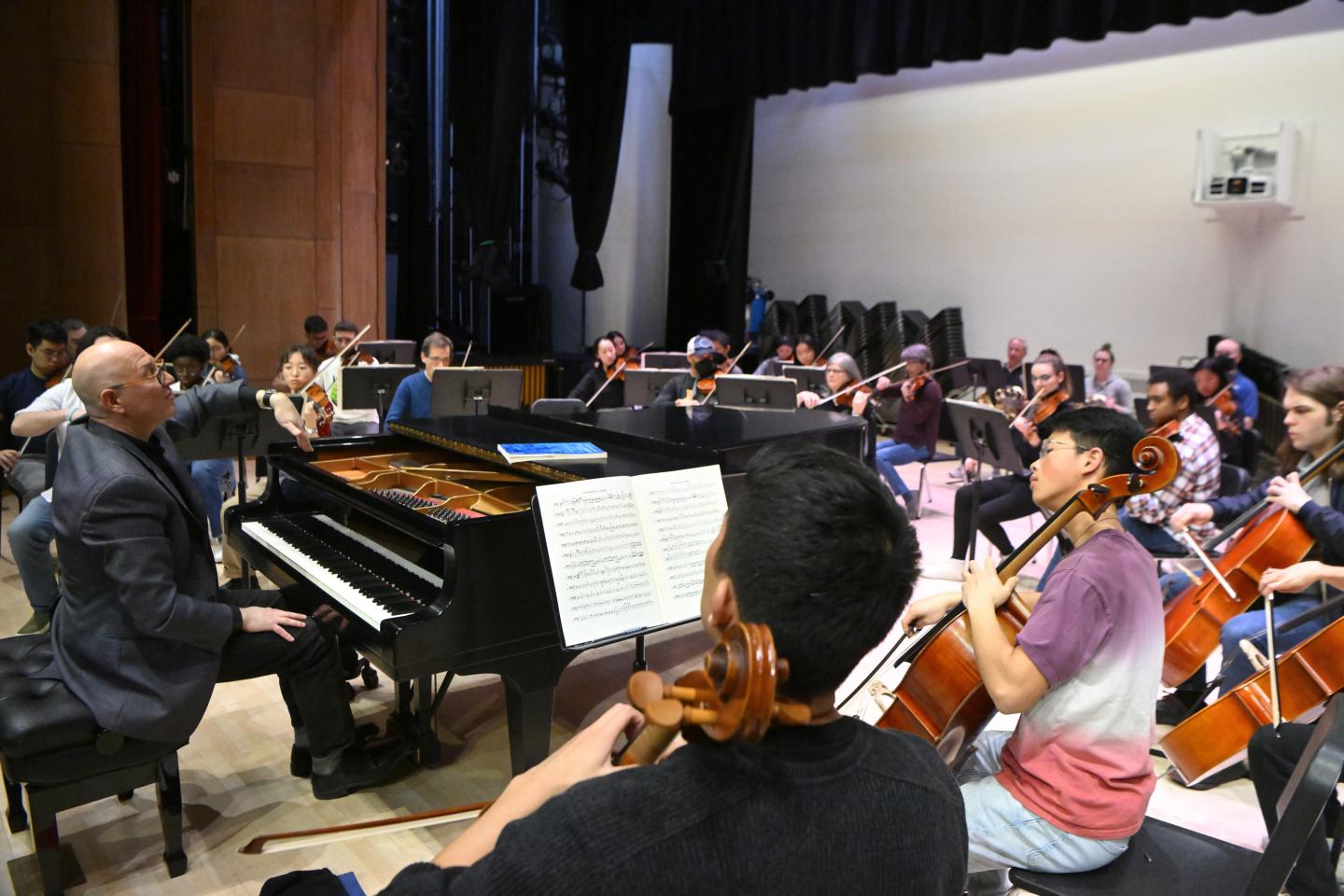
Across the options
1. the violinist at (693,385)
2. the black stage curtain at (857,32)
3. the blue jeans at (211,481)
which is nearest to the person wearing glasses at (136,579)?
the blue jeans at (211,481)

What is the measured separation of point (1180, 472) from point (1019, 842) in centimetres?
301

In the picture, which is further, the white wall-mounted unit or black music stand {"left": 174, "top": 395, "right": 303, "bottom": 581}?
the white wall-mounted unit

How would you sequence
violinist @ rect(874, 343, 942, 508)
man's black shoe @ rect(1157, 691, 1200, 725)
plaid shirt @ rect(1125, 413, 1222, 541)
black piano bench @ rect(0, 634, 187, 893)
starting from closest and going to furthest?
black piano bench @ rect(0, 634, 187, 893) → man's black shoe @ rect(1157, 691, 1200, 725) → plaid shirt @ rect(1125, 413, 1222, 541) → violinist @ rect(874, 343, 942, 508)

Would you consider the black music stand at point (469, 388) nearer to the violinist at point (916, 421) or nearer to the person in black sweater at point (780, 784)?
the violinist at point (916, 421)

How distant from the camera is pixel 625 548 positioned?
2746mm

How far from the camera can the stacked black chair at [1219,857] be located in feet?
5.23

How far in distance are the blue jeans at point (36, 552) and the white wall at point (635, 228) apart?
30.0 feet

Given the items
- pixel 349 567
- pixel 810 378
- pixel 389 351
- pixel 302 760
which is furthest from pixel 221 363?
pixel 349 567

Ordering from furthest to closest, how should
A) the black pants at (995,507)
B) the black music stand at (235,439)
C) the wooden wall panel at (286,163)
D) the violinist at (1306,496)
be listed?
1. the wooden wall panel at (286,163)
2. the black pants at (995,507)
3. the black music stand at (235,439)
4. the violinist at (1306,496)

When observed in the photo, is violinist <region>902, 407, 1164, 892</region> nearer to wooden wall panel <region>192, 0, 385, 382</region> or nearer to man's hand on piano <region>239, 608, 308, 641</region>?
man's hand on piano <region>239, 608, 308, 641</region>

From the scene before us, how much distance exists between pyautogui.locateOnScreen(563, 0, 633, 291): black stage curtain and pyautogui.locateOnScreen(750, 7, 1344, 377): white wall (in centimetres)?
244

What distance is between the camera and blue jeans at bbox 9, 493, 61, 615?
13.6 feet

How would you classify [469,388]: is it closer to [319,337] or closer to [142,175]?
[319,337]

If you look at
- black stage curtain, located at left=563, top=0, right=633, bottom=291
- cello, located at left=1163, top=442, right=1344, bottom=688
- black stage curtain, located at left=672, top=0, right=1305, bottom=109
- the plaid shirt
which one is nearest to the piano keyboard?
cello, located at left=1163, top=442, right=1344, bottom=688
